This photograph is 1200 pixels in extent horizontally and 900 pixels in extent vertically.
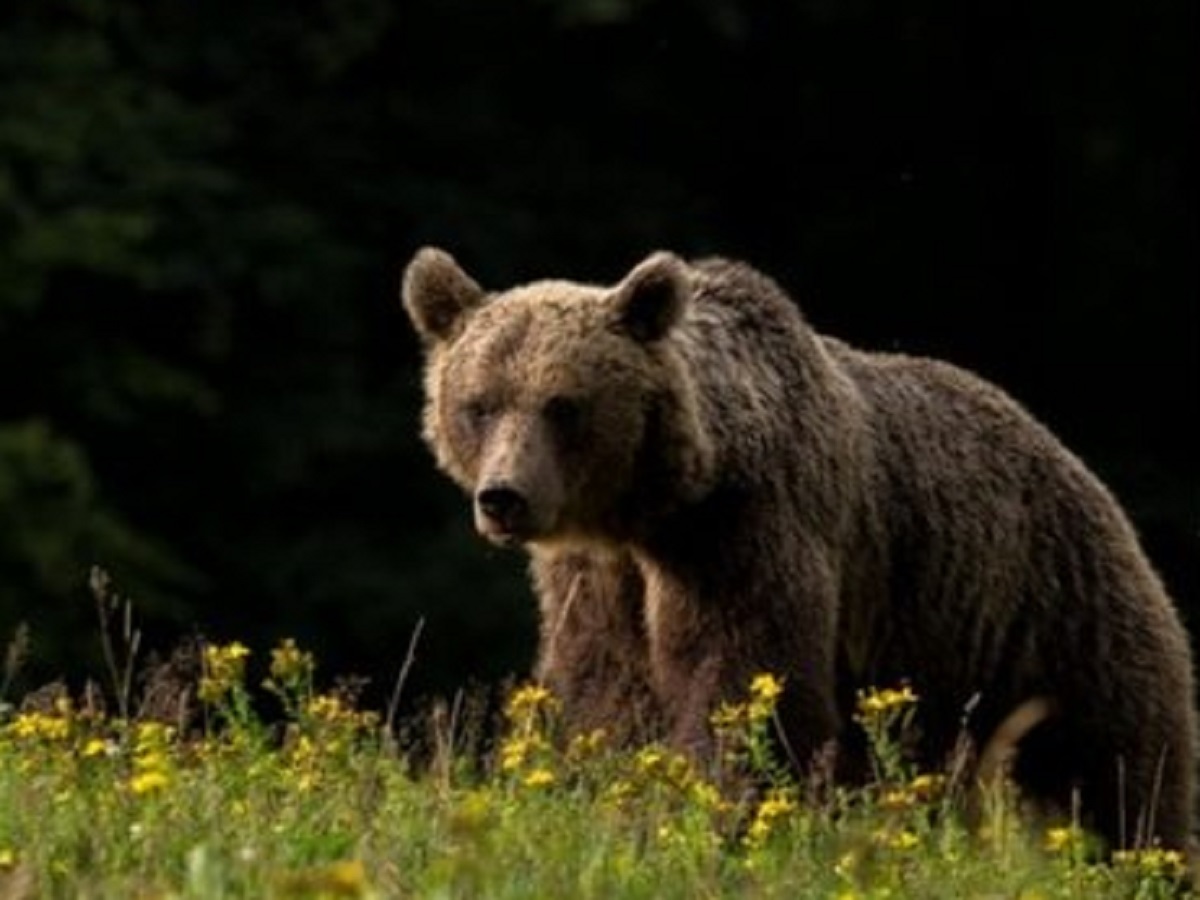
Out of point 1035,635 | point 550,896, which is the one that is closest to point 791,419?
point 1035,635

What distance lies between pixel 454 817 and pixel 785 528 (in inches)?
128

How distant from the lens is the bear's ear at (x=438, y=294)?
11.2 metres

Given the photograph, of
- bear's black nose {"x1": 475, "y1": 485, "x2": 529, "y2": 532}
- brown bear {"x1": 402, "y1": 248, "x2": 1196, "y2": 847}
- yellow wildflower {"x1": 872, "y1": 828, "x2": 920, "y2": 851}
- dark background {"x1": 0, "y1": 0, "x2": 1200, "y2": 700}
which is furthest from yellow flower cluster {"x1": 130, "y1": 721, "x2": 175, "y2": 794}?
dark background {"x1": 0, "y1": 0, "x2": 1200, "y2": 700}

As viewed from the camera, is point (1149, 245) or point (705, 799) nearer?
point (705, 799)

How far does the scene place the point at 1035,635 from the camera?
1196cm

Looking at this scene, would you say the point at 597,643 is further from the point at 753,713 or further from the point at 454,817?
the point at 454,817

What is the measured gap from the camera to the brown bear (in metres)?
10.9

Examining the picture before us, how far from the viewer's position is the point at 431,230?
2477 centimetres

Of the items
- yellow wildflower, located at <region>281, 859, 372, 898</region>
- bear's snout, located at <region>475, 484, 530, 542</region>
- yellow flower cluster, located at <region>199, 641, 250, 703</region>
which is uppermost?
bear's snout, located at <region>475, 484, 530, 542</region>

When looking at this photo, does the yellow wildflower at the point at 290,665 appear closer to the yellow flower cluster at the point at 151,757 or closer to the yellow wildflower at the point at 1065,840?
the yellow flower cluster at the point at 151,757

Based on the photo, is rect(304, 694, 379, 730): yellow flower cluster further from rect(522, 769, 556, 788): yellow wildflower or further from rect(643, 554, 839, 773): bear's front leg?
rect(643, 554, 839, 773): bear's front leg

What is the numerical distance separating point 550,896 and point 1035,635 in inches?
168

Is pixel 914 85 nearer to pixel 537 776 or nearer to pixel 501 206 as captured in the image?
pixel 501 206

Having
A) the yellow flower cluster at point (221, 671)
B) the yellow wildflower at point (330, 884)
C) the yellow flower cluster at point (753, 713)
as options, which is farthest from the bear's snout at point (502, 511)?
the yellow wildflower at point (330, 884)
